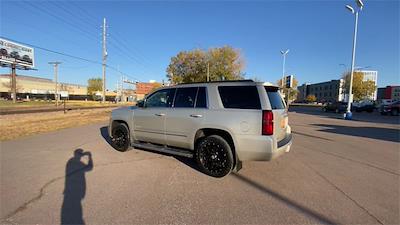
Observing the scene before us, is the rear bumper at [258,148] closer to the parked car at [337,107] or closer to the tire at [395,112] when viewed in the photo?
the tire at [395,112]

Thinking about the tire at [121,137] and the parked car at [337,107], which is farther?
the parked car at [337,107]

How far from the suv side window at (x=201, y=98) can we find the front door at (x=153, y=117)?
2.74 ft

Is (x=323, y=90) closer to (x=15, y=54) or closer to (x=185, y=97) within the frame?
(x=15, y=54)

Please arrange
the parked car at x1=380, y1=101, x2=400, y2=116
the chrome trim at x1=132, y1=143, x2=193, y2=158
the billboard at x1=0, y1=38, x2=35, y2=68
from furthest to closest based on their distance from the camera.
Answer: the billboard at x1=0, y1=38, x2=35, y2=68
the parked car at x1=380, y1=101, x2=400, y2=116
the chrome trim at x1=132, y1=143, x2=193, y2=158

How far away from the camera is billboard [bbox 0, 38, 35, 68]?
152ft

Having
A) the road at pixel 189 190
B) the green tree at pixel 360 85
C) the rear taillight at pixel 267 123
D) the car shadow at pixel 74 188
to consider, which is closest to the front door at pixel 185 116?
the road at pixel 189 190

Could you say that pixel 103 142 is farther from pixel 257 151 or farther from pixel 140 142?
pixel 257 151

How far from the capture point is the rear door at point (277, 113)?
15.3 feet

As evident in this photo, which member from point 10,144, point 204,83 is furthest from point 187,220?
point 10,144

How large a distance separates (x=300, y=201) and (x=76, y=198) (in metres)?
3.62

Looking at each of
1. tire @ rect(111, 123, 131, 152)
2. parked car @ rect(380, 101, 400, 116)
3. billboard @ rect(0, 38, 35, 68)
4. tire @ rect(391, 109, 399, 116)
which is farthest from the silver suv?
billboard @ rect(0, 38, 35, 68)

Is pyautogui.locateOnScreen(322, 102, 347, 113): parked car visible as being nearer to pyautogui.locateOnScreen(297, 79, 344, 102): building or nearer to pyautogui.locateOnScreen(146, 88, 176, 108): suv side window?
pyautogui.locateOnScreen(146, 88, 176, 108): suv side window

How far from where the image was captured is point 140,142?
662 cm

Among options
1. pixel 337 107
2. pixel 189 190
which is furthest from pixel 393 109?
pixel 189 190
